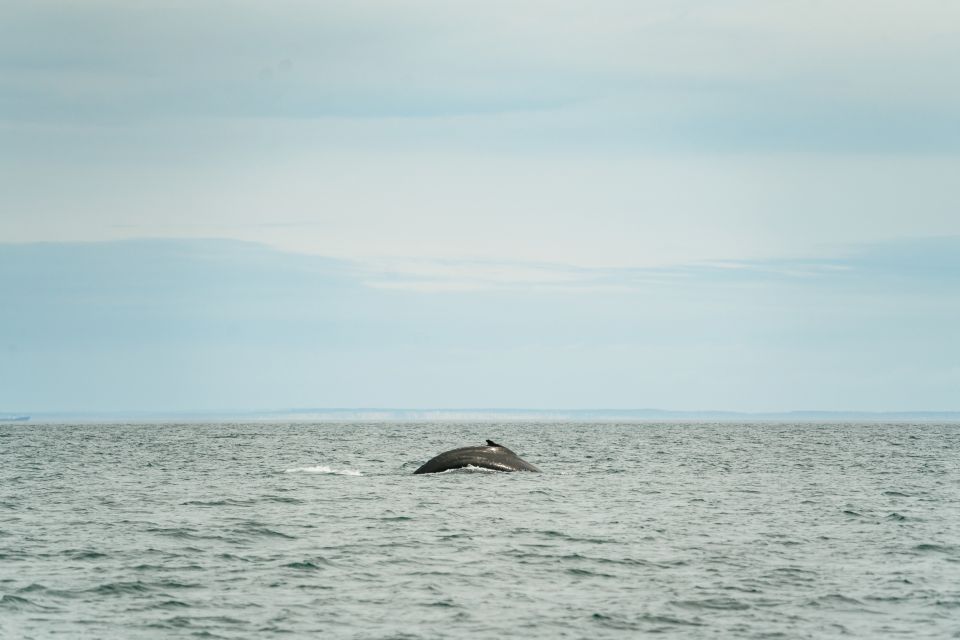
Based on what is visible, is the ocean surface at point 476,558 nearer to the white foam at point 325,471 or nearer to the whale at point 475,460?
the whale at point 475,460

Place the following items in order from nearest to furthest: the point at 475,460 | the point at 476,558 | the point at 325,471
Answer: the point at 476,558, the point at 475,460, the point at 325,471

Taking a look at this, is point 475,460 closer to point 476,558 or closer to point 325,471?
point 325,471

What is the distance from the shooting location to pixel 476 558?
25.7 m

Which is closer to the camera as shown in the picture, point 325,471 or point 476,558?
point 476,558

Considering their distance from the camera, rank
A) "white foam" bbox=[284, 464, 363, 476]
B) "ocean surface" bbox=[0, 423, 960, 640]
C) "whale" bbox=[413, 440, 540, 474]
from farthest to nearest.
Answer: "white foam" bbox=[284, 464, 363, 476] < "whale" bbox=[413, 440, 540, 474] < "ocean surface" bbox=[0, 423, 960, 640]

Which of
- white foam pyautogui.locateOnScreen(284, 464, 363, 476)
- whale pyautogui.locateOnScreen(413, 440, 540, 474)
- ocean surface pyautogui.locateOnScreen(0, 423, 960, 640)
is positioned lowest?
ocean surface pyautogui.locateOnScreen(0, 423, 960, 640)

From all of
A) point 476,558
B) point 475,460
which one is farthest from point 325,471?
point 476,558

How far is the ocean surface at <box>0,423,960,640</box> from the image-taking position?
63.2ft

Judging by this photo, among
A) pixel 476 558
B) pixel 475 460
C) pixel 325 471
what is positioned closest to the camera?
pixel 476 558

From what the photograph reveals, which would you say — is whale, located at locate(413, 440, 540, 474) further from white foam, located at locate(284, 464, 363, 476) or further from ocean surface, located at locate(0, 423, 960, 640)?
white foam, located at locate(284, 464, 363, 476)

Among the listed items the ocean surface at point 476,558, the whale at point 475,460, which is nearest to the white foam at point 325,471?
the ocean surface at point 476,558

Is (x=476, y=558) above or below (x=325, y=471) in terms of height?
below

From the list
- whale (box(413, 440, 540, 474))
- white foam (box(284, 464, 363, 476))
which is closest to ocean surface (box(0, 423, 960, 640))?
whale (box(413, 440, 540, 474))

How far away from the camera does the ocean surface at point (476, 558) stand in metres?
19.2
